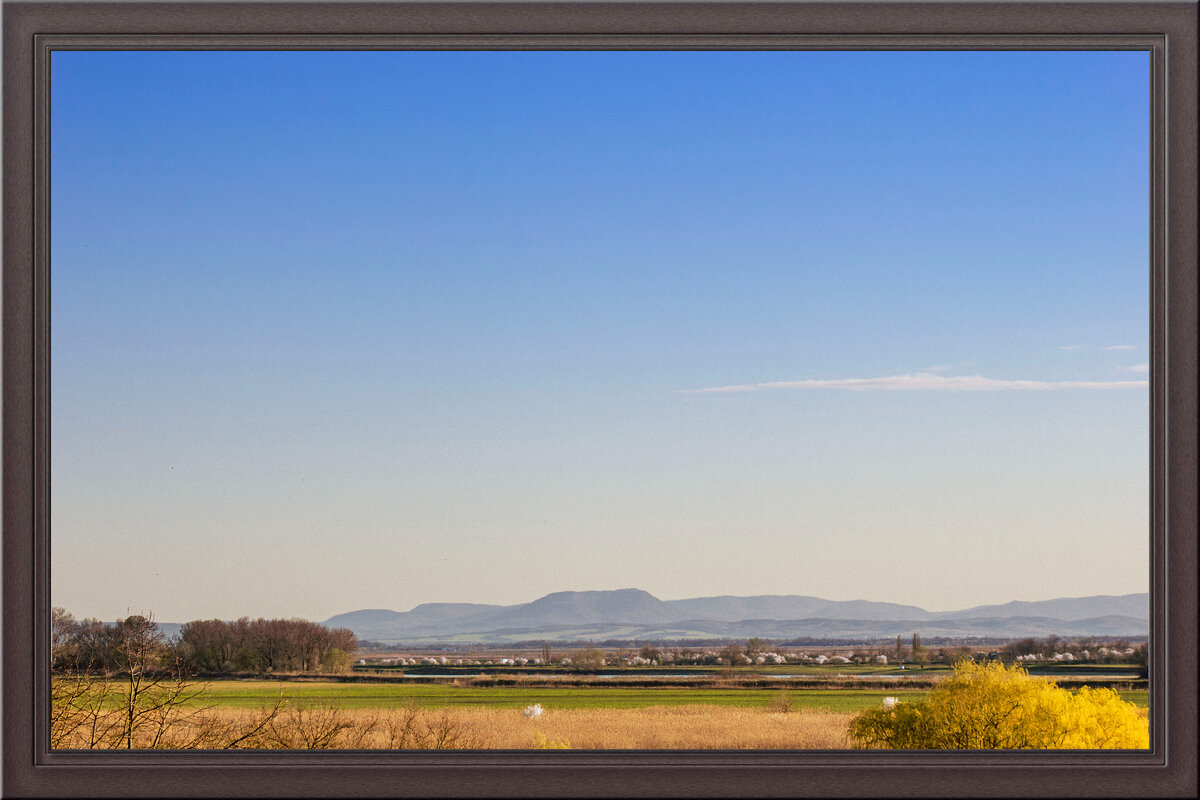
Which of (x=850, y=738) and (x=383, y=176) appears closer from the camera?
(x=850, y=738)

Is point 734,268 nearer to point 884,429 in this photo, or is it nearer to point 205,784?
point 884,429

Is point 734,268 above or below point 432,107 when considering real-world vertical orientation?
below

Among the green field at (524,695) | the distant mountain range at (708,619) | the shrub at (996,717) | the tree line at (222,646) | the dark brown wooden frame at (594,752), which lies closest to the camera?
the dark brown wooden frame at (594,752)

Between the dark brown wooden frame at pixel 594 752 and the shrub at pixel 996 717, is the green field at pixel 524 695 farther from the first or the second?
the dark brown wooden frame at pixel 594 752

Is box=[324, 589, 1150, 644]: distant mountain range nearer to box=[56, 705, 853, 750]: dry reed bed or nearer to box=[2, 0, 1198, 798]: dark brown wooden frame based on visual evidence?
box=[56, 705, 853, 750]: dry reed bed

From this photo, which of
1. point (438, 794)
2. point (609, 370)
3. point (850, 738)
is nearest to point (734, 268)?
point (609, 370)

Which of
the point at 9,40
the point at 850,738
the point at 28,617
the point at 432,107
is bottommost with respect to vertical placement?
the point at 850,738

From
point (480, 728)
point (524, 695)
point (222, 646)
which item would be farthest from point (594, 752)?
point (222, 646)

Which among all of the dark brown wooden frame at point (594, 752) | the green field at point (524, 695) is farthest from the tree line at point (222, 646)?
the dark brown wooden frame at point (594, 752)

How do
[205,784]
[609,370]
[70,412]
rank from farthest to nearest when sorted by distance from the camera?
[609,370] < [70,412] < [205,784]
